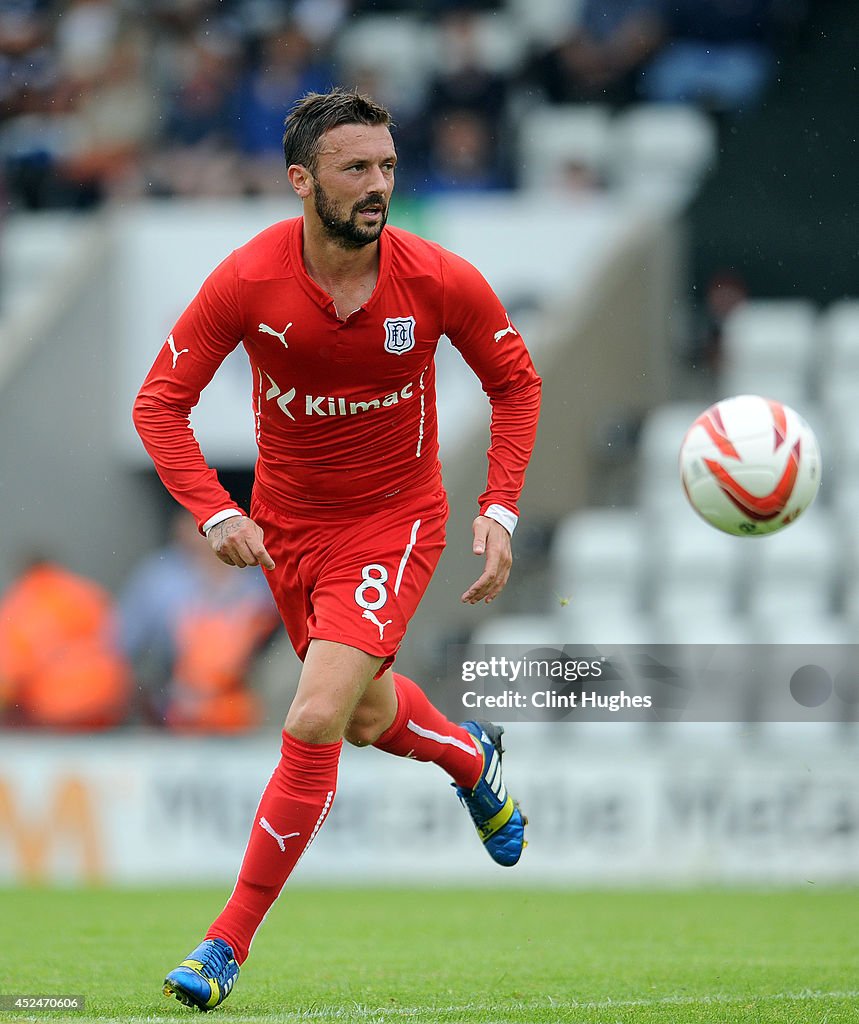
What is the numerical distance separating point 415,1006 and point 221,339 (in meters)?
1.95

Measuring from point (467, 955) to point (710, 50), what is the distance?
7972mm

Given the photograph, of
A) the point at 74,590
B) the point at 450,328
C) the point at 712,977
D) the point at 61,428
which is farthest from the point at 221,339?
the point at 61,428

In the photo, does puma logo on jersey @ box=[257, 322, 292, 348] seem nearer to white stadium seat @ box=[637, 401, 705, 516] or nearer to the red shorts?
the red shorts

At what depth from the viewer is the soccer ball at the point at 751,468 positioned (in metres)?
6.02

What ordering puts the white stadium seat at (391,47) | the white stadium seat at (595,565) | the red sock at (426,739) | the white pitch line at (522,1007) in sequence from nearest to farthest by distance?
the white pitch line at (522,1007), the red sock at (426,739), the white stadium seat at (595,565), the white stadium seat at (391,47)

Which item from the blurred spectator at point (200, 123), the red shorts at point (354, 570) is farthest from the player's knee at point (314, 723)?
the blurred spectator at point (200, 123)

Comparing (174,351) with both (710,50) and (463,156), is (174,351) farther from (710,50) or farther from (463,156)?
(710,50)

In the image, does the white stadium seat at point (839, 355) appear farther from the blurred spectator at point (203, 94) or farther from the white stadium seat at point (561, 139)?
the blurred spectator at point (203, 94)

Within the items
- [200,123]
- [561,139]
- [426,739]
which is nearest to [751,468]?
[426,739]

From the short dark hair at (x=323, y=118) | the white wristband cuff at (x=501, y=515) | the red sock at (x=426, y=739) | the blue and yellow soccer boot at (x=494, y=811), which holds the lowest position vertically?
the blue and yellow soccer boot at (x=494, y=811)

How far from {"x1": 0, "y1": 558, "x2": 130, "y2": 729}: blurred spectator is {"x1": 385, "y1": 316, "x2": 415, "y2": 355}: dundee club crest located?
5.99 meters

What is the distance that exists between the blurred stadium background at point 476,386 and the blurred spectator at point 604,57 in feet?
0.08

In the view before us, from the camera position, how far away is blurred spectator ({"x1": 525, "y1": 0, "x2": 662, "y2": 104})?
496 inches

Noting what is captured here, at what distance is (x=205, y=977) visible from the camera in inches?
188
